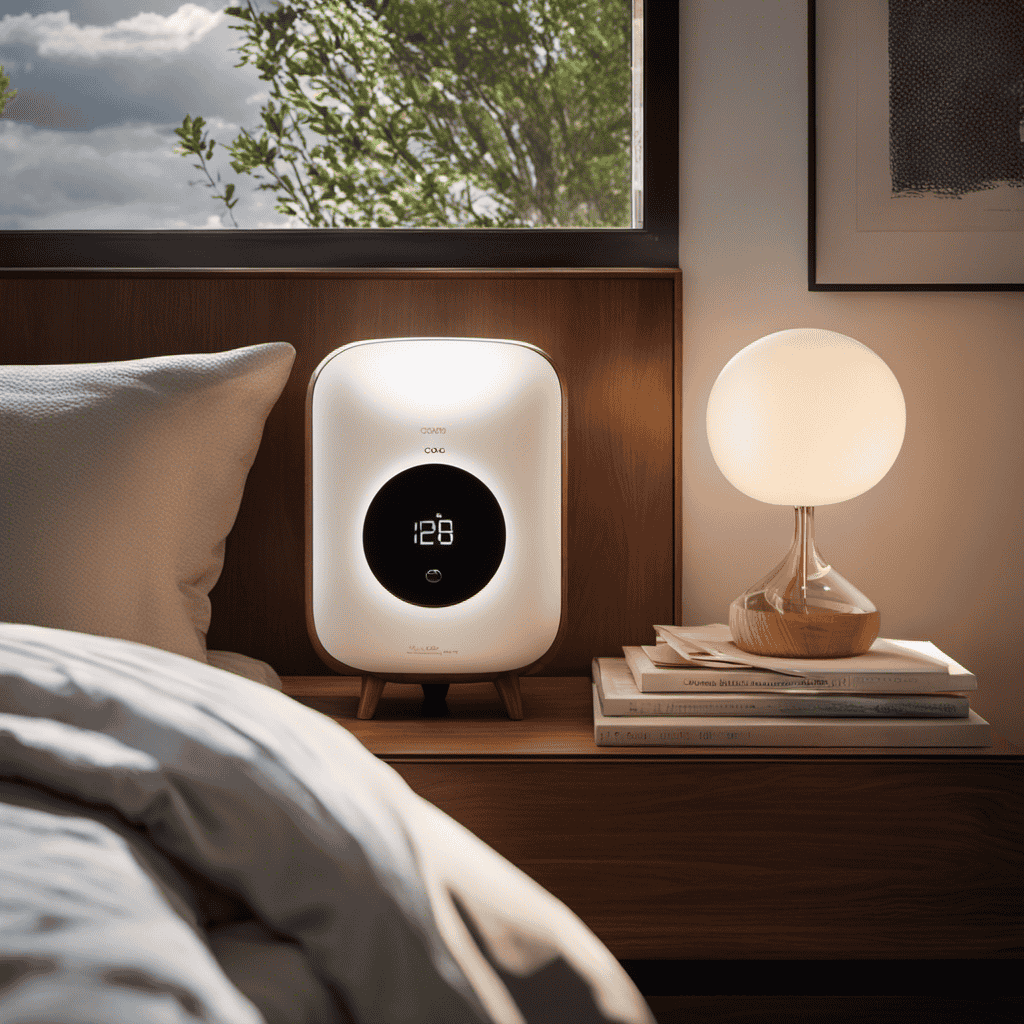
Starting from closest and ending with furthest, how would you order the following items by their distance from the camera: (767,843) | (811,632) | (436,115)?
(767,843) → (811,632) → (436,115)

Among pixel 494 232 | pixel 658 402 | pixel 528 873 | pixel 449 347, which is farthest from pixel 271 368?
pixel 528 873

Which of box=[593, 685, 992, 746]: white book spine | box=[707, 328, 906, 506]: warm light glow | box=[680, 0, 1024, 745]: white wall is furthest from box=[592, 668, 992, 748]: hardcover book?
box=[680, 0, 1024, 745]: white wall

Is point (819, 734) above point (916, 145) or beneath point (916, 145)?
beneath

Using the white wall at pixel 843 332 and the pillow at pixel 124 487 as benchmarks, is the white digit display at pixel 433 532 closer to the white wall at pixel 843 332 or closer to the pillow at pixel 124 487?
the pillow at pixel 124 487

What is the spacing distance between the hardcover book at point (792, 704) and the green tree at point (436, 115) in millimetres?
839

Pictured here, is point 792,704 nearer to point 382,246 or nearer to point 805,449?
point 805,449

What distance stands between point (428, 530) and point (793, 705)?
46 cm

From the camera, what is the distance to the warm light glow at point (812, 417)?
0.96 m

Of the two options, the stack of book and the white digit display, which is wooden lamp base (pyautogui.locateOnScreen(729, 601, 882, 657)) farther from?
the white digit display

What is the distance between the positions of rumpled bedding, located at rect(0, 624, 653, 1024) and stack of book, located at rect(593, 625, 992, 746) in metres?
0.38

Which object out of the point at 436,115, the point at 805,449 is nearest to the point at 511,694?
the point at 805,449

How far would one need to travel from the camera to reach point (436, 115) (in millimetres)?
1463

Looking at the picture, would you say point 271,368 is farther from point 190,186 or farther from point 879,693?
point 879,693

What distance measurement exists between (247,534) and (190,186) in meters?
0.61
